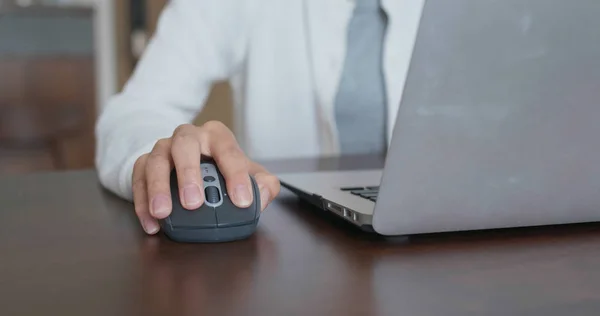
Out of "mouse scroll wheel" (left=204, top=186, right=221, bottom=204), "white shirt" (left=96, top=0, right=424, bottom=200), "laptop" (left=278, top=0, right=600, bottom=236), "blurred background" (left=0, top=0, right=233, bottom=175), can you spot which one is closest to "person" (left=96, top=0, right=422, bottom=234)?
"white shirt" (left=96, top=0, right=424, bottom=200)

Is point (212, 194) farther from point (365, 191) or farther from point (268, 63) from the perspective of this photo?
point (268, 63)

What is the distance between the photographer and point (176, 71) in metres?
1.16

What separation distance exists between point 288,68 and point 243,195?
878 mm

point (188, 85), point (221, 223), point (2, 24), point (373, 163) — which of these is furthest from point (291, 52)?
point (2, 24)

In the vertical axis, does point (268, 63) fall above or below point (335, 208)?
above

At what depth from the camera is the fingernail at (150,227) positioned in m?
0.54

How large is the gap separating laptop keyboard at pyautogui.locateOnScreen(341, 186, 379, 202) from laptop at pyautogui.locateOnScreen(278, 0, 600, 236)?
6cm

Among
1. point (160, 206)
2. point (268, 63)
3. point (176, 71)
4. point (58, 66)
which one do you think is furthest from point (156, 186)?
point (58, 66)

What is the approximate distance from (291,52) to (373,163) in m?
0.46

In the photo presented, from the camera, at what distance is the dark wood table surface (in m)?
0.38

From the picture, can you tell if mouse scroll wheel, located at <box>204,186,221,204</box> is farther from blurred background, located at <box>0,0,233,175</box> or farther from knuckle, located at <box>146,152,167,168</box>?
blurred background, located at <box>0,0,233,175</box>

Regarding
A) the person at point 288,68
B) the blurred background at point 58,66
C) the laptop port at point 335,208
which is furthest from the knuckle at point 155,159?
the blurred background at point 58,66

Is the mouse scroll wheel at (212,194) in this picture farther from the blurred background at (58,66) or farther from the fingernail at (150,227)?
the blurred background at (58,66)

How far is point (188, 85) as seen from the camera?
1.18 m
